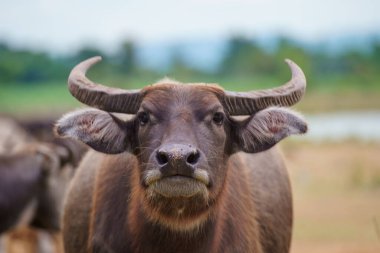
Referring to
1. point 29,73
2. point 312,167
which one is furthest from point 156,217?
point 29,73

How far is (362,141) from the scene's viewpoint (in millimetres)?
29891

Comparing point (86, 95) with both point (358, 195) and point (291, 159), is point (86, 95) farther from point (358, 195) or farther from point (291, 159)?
point (291, 159)

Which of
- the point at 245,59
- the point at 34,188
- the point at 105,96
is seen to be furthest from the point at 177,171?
the point at 245,59

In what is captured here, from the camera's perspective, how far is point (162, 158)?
6.38m

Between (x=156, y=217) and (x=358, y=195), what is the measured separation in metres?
13.9

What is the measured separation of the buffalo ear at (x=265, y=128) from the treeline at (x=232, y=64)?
45.5m

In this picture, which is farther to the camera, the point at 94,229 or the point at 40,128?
the point at 40,128

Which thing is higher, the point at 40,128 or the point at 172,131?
the point at 172,131

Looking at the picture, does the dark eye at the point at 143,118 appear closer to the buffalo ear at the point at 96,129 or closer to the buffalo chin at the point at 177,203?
the buffalo ear at the point at 96,129

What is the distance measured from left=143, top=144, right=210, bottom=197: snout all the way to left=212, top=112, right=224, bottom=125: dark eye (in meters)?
0.50

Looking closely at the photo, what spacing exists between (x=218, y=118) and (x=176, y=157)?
0.84 m

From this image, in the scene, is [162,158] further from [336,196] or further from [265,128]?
[336,196]

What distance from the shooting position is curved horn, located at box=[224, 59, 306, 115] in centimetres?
723

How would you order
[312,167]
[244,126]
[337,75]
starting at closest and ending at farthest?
[244,126]
[312,167]
[337,75]
